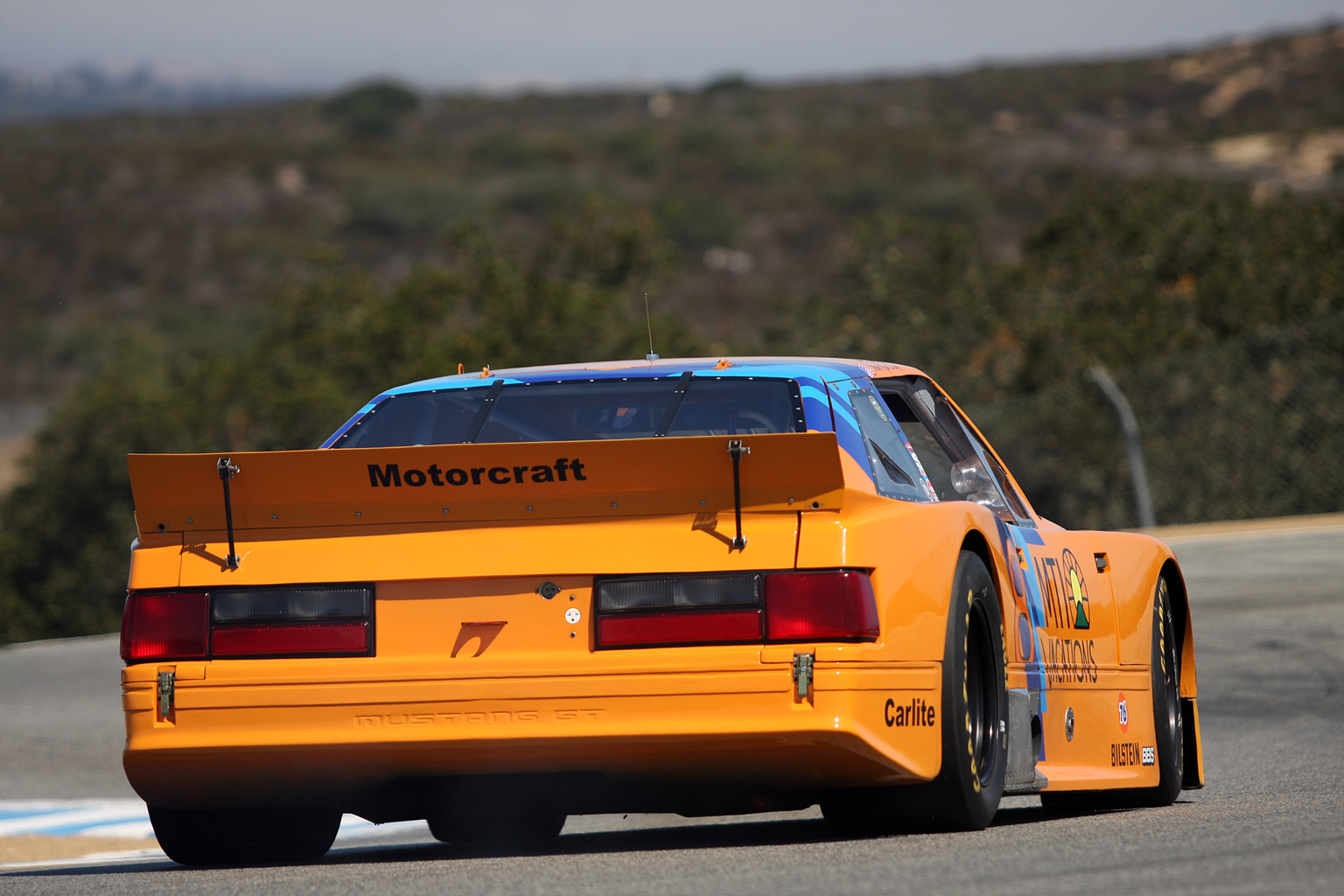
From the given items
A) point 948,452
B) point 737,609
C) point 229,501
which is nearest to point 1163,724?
point 948,452

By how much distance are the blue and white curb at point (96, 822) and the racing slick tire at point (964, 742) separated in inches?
160

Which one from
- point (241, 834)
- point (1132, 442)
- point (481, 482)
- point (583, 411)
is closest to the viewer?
point (481, 482)

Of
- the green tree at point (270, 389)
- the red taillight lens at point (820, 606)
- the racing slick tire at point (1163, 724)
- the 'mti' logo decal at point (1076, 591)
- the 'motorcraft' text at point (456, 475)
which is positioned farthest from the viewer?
the green tree at point (270, 389)

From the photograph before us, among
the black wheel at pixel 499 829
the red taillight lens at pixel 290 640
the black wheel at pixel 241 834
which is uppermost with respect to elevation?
the red taillight lens at pixel 290 640

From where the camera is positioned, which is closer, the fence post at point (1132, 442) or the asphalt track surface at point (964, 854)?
the asphalt track surface at point (964, 854)

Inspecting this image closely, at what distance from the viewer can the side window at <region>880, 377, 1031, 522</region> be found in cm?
600

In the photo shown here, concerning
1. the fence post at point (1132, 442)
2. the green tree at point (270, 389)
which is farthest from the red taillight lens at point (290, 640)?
the green tree at point (270, 389)

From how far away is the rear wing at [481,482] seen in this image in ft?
15.9

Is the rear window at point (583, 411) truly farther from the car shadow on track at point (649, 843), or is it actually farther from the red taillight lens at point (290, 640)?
the car shadow on track at point (649, 843)

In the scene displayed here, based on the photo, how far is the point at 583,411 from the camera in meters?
5.80

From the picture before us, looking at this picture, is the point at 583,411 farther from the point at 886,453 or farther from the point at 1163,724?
the point at 1163,724

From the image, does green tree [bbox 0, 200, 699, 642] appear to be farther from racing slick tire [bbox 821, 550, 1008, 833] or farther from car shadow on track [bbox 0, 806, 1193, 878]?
racing slick tire [bbox 821, 550, 1008, 833]

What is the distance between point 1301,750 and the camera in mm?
8867

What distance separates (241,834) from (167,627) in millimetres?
884
